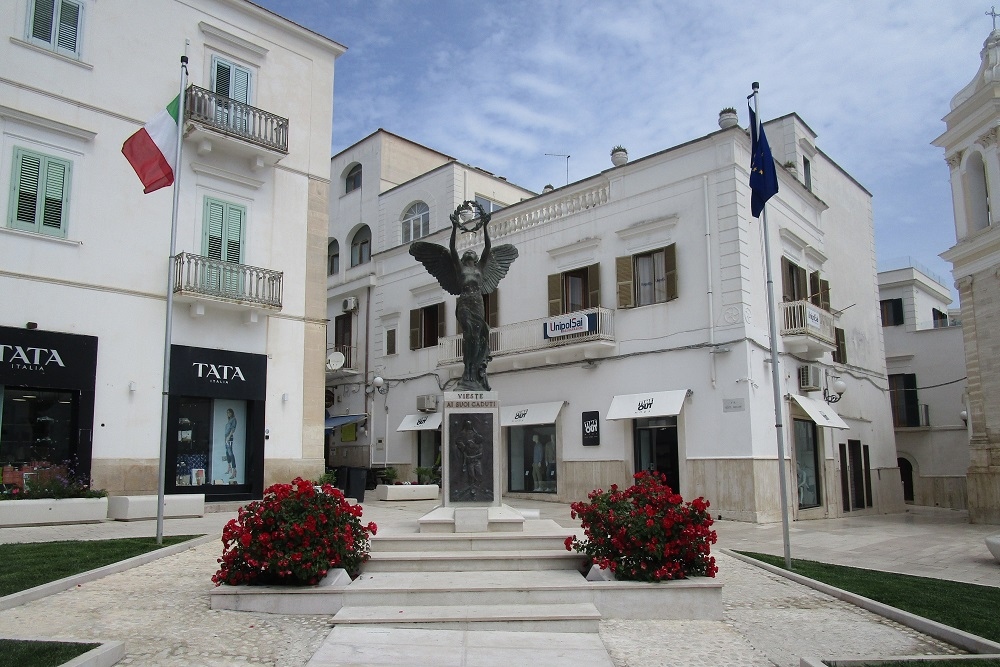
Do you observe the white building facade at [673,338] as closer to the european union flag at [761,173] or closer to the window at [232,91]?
the european union flag at [761,173]

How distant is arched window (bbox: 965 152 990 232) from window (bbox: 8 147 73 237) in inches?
854

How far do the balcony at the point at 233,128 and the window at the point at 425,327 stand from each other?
896 centimetres

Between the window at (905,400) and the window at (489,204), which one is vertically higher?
the window at (489,204)

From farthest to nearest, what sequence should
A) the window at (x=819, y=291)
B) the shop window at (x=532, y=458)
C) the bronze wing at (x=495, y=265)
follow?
the window at (x=819, y=291) < the shop window at (x=532, y=458) < the bronze wing at (x=495, y=265)

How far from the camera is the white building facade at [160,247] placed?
48.8 ft

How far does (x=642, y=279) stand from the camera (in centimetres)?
2061

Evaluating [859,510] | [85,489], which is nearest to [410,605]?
[85,489]

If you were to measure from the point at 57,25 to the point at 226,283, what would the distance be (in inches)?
240

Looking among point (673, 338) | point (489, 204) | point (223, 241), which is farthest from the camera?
point (489, 204)

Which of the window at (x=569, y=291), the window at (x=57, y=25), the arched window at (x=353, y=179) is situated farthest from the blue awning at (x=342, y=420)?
the window at (x=57, y=25)

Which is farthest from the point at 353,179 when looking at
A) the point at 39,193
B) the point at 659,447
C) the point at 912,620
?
the point at 912,620

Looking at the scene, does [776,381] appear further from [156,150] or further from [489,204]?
[489,204]

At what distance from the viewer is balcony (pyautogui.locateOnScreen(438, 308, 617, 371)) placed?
20594 mm

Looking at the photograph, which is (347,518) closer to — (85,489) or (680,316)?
(85,489)
